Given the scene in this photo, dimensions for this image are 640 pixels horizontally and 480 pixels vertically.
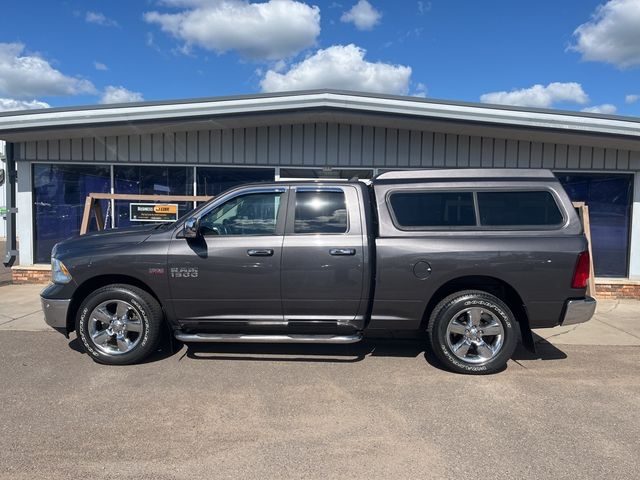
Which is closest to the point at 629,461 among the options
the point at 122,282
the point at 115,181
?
→ the point at 122,282

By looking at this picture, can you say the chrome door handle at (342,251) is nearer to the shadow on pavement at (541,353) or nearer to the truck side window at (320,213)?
the truck side window at (320,213)

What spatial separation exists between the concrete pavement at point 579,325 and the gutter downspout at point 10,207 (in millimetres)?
971

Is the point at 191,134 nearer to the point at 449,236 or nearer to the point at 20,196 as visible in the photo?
the point at 20,196

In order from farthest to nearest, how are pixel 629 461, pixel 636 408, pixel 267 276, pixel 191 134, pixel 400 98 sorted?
pixel 191 134
pixel 400 98
pixel 267 276
pixel 636 408
pixel 629 461

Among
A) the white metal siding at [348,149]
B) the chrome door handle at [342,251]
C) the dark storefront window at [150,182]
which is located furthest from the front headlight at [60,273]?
the white metal siding at [348,149]

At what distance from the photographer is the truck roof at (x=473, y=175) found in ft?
16.0

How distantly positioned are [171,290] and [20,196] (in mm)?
6577

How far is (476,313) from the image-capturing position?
4.68 meters

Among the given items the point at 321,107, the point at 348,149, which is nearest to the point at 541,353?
the point at 321,107

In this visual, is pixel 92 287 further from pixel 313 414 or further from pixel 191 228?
pixel 313 414

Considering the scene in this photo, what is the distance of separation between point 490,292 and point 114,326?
3.80m

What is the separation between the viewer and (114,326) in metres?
4.82

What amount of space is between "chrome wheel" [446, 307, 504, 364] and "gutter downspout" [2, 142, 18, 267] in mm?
8392

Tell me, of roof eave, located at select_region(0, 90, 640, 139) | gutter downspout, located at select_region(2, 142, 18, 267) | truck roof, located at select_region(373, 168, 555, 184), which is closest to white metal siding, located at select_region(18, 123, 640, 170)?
roof eave, located at select_region(0, 90, 640, 139)
